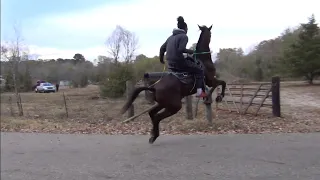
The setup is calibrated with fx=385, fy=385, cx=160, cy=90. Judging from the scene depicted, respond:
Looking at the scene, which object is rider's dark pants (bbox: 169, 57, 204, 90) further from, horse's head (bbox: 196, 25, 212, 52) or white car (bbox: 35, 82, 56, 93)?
white car (bbox: 35, 82, 56, 93)

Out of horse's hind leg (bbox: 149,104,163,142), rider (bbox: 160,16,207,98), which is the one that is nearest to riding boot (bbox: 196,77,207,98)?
rider (bbox: 160,16,207,98)

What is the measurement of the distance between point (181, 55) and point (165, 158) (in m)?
2.45

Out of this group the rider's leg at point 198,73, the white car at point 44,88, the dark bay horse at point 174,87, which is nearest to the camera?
the dark bay horse at point 174,87

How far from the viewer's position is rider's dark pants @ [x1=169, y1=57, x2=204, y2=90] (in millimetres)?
8727

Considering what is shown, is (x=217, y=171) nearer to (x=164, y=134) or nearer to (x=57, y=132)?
(x=164, y=134)

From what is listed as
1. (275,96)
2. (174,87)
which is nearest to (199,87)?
(174,87)

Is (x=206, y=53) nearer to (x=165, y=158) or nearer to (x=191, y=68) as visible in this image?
(x=191, y=68)

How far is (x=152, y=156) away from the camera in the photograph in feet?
24.9

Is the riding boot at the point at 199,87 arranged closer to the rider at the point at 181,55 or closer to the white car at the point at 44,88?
the rider at the point at 181,55

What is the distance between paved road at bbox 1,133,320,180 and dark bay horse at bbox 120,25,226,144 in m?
0.72

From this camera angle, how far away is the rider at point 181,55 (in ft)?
28.0

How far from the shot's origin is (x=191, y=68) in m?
8.77

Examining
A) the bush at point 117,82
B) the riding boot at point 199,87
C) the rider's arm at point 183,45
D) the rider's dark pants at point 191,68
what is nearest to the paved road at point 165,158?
the riding boot at point 199,87

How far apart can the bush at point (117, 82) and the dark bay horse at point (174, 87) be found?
20.1 m
